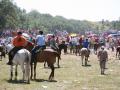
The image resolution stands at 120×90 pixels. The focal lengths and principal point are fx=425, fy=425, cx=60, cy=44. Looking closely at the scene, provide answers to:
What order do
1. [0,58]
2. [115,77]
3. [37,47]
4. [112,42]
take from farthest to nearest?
[112,42], [0,58], [115,77], [37,47]

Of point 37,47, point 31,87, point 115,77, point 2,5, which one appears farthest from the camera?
point 2,5

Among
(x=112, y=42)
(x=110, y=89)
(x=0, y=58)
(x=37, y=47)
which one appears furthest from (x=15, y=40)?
(x=112, y=42)

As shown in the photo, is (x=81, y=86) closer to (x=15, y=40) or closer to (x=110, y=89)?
(x=110, y=89)

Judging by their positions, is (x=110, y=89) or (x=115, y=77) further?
(x=115, y=77)

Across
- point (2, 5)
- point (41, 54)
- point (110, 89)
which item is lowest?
point (110, 89)

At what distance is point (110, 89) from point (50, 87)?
3.00 meters

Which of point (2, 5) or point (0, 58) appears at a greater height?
point (2, 5)

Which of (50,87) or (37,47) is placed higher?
(37,47)

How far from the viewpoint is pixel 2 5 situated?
315ft

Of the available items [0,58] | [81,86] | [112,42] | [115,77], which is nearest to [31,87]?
[81,86]

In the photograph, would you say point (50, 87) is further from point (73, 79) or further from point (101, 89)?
point (73, 79)

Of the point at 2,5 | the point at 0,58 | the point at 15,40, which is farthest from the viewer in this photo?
the point at 2,5

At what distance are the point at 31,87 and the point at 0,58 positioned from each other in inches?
871

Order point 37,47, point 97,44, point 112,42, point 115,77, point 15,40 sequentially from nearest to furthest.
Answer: point 15,40, point 37,47, point 115,77, point 97,44, point 112,42
